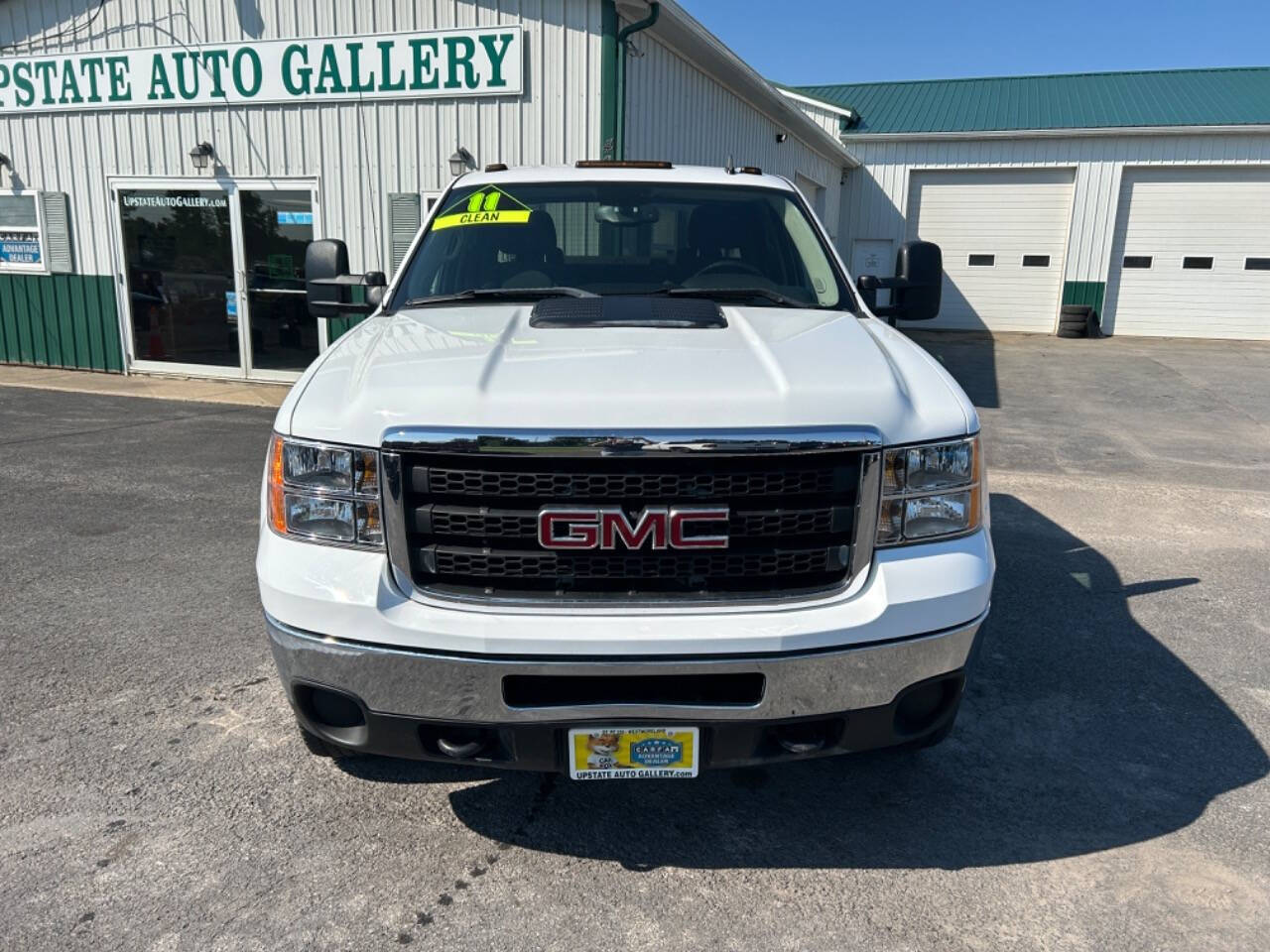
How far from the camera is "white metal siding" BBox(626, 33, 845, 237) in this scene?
381 inches

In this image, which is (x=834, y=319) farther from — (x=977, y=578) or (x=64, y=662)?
(x=64, y=662)

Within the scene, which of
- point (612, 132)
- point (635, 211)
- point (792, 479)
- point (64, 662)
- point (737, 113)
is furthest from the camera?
point (737, 113)

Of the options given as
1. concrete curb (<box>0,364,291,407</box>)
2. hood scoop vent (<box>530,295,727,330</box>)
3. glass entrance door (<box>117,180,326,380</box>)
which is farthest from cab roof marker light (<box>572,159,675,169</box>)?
glass entrance door (<box>117,180,326,380</box>)

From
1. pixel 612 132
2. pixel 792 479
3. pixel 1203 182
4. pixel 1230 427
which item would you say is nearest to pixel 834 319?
pixel 792 479

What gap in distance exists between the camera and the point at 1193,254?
1953cm

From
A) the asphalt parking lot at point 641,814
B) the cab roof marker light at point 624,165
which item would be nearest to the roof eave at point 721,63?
the cab roof marker light at point 624,165

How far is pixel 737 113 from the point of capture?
43.0 ft

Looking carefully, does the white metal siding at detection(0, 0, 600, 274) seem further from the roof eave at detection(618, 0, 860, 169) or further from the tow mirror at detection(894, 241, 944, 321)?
the tow mirror at detection(894, 241, 944, 321)

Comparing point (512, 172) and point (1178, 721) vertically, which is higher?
point (512, 172)

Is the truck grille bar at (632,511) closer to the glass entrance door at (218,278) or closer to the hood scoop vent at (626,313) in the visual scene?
the hood scoop vent at (626,313)

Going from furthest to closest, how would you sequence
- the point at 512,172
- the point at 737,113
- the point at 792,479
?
the point at 737,113
the point at 512,172
the point at 792,479

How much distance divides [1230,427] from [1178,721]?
306 inches

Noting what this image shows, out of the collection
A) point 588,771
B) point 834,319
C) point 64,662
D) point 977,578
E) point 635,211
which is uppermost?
point 635,211

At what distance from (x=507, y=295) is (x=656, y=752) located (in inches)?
75.6
